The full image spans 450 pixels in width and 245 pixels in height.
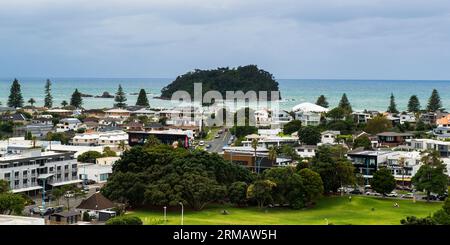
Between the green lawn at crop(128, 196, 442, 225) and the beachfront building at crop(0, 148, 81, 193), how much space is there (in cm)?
241

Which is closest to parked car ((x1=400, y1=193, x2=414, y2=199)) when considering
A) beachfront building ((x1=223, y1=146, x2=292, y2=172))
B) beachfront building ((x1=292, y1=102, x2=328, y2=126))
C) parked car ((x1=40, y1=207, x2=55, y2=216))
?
beachfront building ((x1=223, y1=146, x2=292, y2=172))

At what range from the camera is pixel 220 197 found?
9.84 metres

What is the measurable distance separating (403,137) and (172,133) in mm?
5922

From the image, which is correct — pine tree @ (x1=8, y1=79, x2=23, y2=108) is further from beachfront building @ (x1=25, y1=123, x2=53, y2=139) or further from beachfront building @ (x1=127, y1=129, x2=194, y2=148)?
beachfront building @ (x1=127, y1=129, x2=194, y2=148)

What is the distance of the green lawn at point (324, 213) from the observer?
873 cm

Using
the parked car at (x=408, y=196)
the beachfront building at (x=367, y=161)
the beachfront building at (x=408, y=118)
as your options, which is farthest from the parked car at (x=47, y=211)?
the beachfront building at (x=408, y=118)

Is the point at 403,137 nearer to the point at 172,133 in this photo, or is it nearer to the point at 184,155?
the point at 172,133

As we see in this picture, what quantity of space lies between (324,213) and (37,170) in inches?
188

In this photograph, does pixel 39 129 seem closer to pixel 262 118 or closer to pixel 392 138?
pixel 262 118

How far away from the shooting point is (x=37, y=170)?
36.6ft

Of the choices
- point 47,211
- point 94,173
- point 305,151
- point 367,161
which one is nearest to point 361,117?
point 305,151

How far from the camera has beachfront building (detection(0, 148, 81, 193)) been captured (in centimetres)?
1069
